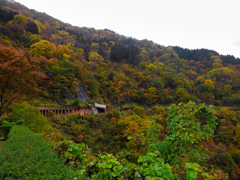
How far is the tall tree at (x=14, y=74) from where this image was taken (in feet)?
19.4

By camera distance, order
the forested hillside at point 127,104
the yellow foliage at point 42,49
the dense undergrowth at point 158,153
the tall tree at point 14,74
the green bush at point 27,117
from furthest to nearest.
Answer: the yellow foliage at point 42,49 < the green bush at point 27,117 < the tall tree at point 14,74 < the forested hillside at point 127,104 < the dense undergrowth at point 158,153

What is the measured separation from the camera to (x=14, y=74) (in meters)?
6.11

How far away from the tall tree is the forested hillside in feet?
0.12

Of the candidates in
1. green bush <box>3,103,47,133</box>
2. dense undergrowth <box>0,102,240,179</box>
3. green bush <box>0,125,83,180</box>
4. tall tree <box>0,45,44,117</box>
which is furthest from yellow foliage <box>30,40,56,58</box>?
green bush <box>0,125,83,180</box>

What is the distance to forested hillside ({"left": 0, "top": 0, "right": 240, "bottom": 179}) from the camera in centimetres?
278

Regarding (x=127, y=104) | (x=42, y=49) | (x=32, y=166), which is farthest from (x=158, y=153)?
A: (x=127, y=104)

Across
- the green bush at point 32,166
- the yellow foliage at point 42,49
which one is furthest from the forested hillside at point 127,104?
the green bush at point 32,166

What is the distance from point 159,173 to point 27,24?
40.9 m

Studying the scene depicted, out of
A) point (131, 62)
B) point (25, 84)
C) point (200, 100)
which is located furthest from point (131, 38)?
point (25, 84)

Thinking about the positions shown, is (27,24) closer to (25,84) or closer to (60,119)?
(60,119)

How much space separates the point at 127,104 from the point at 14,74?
2362cm

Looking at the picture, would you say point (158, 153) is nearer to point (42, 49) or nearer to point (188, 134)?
point (188, 134)

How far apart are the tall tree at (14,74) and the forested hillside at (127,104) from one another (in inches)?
1.4

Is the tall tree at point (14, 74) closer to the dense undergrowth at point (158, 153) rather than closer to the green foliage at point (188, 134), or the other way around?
the dense undergrowth at point (158, 153)
